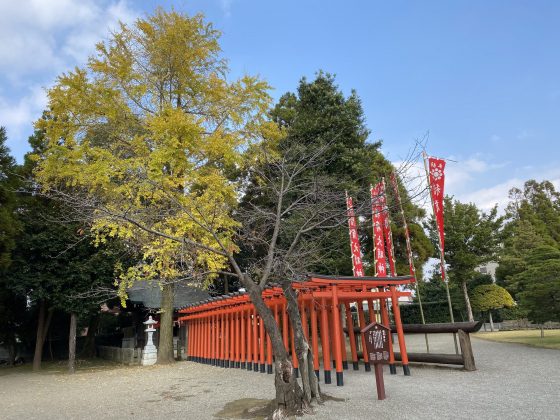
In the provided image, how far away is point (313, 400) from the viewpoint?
621 centimetres

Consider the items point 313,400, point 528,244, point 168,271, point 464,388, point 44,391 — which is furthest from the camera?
point 528,244

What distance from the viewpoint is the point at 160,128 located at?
Answer: 11352 mm

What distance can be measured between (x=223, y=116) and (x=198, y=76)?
171 centimetres

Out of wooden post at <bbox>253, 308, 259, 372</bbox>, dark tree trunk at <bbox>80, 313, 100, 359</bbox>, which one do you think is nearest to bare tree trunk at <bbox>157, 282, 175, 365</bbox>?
wooden post at <bbox>253, 308, 259, 372</bbox>

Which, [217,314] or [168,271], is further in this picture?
[217,314]

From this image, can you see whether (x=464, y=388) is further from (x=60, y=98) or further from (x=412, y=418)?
(x=60, y=98)

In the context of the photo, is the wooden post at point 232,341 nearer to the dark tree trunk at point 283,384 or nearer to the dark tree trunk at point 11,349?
the dark tree trunk at point 283,384

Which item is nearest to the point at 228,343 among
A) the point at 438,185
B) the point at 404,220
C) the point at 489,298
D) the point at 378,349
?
the point at 404,220

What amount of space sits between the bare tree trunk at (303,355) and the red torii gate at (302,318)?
1.20 metres

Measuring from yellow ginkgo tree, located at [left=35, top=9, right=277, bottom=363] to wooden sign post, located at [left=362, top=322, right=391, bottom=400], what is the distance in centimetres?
555

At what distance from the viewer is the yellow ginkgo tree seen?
1134cm

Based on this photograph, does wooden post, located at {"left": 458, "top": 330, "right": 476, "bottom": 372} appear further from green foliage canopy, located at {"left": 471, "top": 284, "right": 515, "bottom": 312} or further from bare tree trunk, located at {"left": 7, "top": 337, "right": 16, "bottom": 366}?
bare tree trunk, located at {"left": 7, "top": 337, "right": 16, "bottom": 366}

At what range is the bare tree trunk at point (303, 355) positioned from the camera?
6059mm

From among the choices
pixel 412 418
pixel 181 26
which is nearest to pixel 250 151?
pixel 181 26
